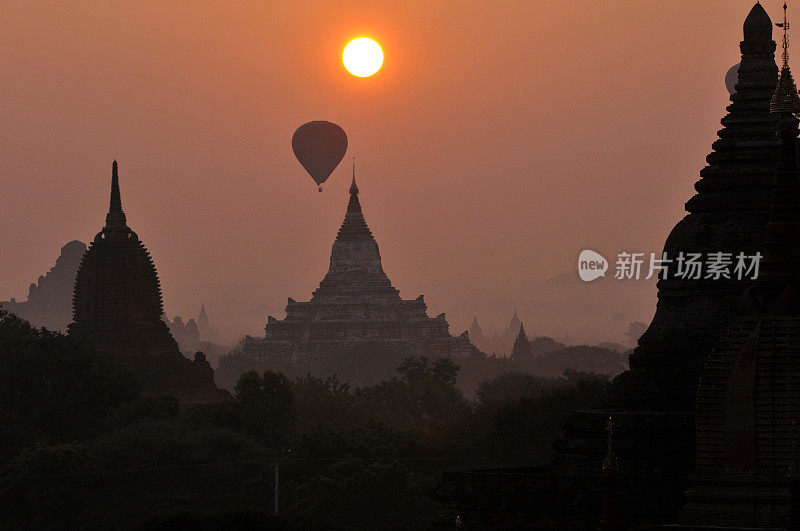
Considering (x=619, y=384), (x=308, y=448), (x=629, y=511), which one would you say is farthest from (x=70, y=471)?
(x=629, y=511)

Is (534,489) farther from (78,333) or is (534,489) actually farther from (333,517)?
(78,333)

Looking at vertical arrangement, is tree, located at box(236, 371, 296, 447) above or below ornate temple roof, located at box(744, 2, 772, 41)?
below

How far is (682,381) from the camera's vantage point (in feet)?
214

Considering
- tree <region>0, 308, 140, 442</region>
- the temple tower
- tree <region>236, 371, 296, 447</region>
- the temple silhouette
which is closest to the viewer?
the temple silhouette

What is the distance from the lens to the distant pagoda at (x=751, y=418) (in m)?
50.1

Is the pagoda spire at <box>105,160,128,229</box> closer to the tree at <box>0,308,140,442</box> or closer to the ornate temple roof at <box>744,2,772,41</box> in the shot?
the tree at <box>0,308,140,442</box>

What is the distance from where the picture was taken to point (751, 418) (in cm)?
5034

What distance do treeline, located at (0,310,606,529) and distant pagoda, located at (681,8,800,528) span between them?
23.3 meters

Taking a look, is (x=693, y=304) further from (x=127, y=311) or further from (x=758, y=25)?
(x=127, y=311)

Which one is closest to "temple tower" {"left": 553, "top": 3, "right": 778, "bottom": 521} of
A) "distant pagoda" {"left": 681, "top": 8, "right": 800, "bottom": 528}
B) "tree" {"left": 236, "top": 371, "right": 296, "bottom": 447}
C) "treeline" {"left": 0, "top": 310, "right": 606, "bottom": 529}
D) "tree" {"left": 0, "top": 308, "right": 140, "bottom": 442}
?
"distant pagoda" {"left": 681, "top": 8, "right": 800, "bottom": 528}

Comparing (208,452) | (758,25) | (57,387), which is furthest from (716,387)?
(57,387)

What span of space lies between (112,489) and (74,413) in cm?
1918

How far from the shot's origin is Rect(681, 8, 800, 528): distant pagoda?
50.1 m

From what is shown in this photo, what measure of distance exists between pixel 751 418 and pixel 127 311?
282ft
